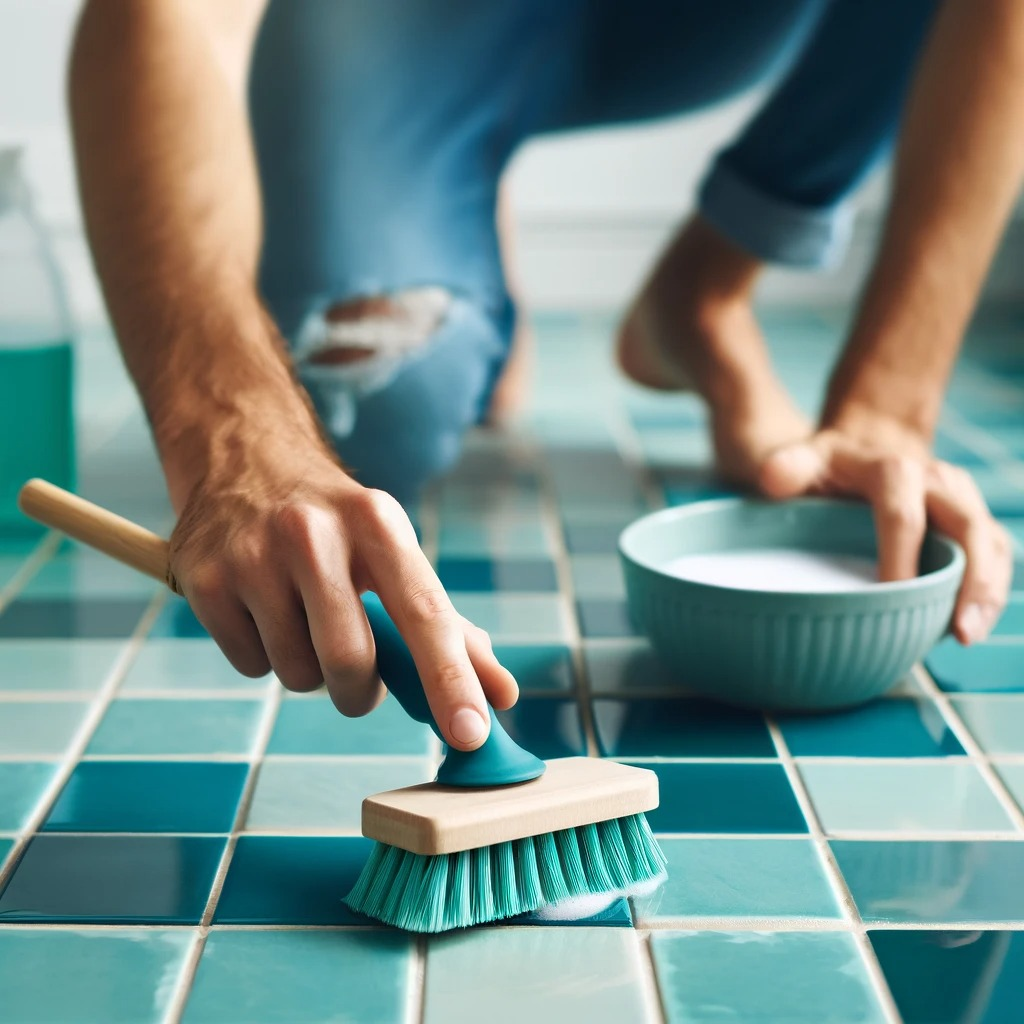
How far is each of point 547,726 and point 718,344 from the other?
59cm

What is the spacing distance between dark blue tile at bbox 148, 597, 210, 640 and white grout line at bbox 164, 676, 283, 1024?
0.10m

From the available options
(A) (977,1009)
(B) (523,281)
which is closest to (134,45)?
(A) (977,1009)

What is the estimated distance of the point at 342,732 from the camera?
2.45 ft

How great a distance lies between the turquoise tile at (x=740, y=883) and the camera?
57cm

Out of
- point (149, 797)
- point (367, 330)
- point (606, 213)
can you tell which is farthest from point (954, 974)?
point (606, 213)

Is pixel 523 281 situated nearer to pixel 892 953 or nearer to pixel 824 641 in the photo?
pixel 824 641

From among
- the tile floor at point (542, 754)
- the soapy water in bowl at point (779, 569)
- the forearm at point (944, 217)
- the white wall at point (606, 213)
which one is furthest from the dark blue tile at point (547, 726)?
the white wall at point (606, 213)

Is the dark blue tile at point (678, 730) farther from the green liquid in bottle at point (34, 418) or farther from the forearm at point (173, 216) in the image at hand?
the green liquid in bottle at point (34, 418)

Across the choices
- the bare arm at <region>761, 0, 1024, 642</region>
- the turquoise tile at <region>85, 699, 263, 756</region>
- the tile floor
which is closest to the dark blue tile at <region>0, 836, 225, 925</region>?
the tile floor

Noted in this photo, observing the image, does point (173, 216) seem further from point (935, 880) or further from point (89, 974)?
point (935, 880)

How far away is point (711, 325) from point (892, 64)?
0.28 metres

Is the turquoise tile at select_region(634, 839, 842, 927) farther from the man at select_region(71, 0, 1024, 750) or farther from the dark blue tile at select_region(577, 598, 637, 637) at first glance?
the dark blue tile at select_region(577, 598, 637, 637)

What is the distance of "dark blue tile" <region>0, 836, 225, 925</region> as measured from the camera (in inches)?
22.1

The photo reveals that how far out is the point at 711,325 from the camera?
126cm
